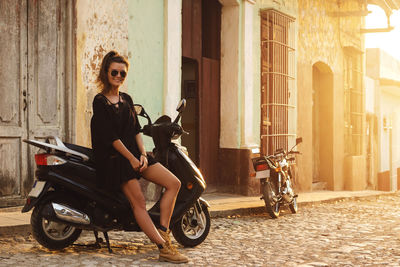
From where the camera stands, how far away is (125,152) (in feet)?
14.4

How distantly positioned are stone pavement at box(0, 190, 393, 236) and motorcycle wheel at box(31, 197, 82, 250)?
0.91 m

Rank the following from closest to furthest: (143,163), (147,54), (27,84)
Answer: (143,163) → (27,84) → (147,54)

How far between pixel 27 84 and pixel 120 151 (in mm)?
2887

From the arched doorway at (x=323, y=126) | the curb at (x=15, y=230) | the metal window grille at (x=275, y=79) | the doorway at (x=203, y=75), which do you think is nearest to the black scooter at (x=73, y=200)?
the curb at (x=15, y=230)

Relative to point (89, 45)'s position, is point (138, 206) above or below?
below

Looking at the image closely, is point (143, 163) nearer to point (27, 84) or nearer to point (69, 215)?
point (69, 215)

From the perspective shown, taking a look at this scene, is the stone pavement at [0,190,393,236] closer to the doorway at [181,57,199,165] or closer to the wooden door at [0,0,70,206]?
the wooden door at [0,0,70,206]

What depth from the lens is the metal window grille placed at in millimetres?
10289

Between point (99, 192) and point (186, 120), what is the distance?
5.21 metres

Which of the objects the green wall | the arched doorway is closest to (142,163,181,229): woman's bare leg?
the green wall

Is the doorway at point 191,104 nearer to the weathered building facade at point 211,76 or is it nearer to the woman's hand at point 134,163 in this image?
the weathered building facade at point 211,76

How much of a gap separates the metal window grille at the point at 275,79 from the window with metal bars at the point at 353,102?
3.80m

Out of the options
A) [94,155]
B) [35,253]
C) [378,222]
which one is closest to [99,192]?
[94,155]

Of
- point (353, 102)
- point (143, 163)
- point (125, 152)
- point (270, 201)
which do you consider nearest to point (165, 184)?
point (143, 163)
